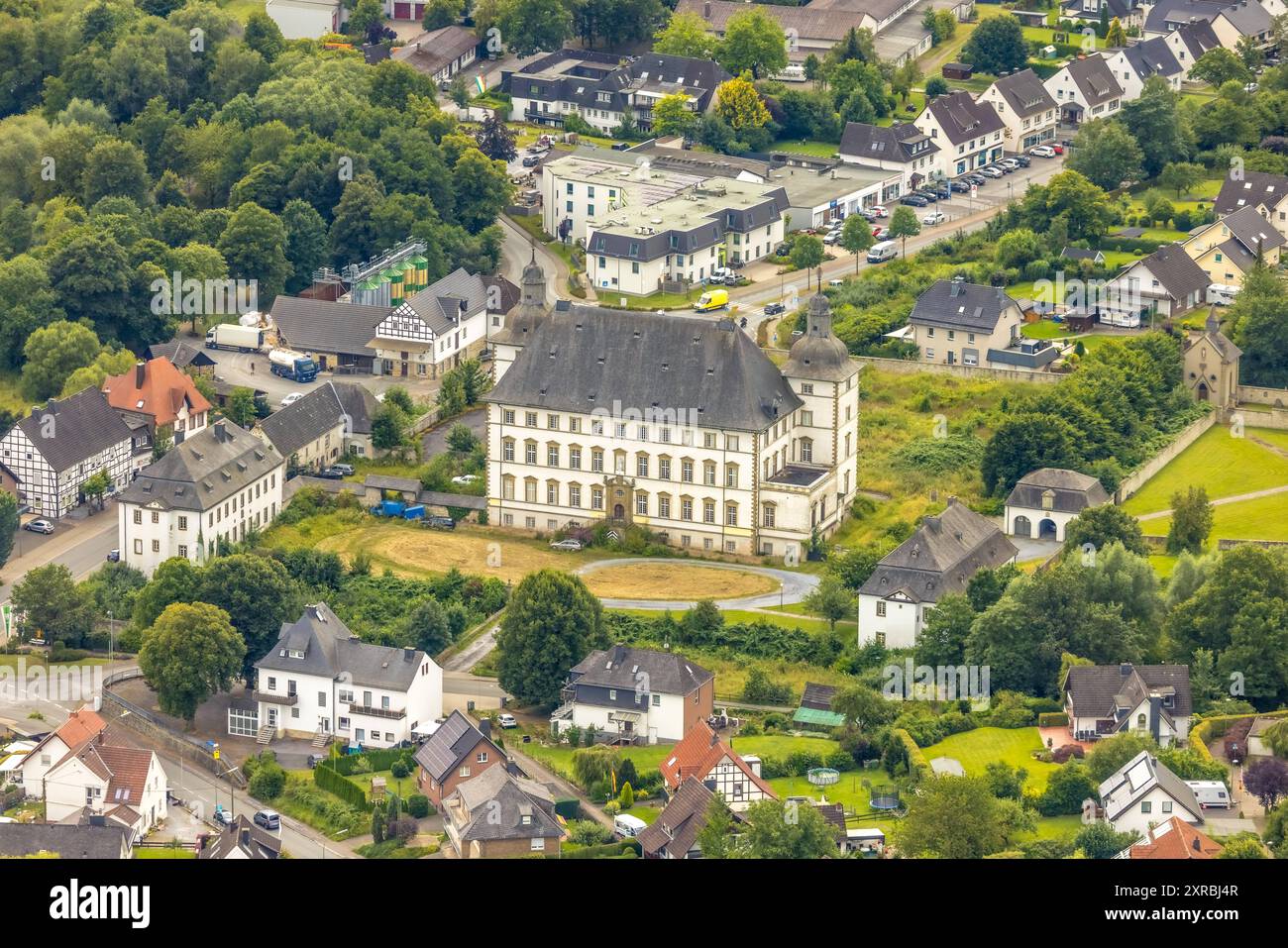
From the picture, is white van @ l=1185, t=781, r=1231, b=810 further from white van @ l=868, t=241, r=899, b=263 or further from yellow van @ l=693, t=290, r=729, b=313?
white van @ l=868, t=241, r=899, b=263

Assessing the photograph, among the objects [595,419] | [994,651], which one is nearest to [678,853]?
[994,651]

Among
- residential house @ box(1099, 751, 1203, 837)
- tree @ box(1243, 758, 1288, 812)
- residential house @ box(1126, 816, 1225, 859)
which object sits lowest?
tree @ box(1243, 758, 1288, 812)

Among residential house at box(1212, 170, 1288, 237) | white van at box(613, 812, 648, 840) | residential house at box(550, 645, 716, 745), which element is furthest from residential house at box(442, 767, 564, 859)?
residential house at box(1212, 170, 1288, 237)

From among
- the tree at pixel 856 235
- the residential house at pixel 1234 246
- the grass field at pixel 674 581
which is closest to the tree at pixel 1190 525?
the grass field at pixel 674 581

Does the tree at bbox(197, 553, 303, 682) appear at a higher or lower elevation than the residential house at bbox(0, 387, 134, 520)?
higher

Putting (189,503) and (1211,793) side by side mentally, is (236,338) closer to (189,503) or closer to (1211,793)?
(189,503)

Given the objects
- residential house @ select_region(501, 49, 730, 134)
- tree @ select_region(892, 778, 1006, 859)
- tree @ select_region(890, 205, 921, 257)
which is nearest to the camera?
tree @ select_region(892, 778, 1006, 859)

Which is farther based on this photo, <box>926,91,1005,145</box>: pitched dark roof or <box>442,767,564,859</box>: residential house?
<box>926,91,1005,145</box>: pitched dark roof

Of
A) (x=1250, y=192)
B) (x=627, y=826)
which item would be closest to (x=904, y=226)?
(x=1250, y=192)
